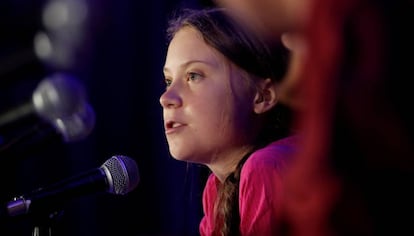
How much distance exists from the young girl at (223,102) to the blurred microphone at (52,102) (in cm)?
24

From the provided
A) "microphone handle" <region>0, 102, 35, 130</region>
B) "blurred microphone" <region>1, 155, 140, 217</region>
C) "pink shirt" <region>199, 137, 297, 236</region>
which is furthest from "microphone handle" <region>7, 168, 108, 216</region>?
"microphone handle" <region>0, 102, 35, 130</region>

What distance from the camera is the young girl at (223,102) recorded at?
130cm

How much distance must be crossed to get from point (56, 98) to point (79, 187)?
0.39 m

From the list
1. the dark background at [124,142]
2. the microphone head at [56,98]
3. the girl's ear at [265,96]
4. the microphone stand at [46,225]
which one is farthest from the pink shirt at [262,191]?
the dark background at [124,142]

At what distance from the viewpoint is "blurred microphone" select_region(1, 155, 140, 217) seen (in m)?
0.95

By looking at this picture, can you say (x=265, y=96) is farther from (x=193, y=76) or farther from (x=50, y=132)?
(x=50, y=132)

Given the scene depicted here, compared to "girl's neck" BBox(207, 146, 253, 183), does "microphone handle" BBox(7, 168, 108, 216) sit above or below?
above

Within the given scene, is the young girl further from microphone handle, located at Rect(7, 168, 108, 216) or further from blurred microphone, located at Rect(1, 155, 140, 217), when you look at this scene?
microphone handle, located at Rect(7, 168, 108, 216)

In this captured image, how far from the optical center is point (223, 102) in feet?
4.32

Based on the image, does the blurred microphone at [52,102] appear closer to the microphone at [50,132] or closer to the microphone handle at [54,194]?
the microphone at [50,132]

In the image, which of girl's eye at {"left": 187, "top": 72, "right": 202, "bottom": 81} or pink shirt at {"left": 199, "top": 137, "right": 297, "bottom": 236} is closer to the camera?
Answer: pink shirt at {"left": 199, "top": 137, "right": 297, "bottom": 236}

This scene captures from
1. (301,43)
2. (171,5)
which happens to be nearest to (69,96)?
(301,43)

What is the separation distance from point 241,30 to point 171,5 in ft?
3.87

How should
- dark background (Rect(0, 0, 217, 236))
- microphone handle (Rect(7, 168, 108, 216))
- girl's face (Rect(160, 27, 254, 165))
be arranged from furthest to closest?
dark background (Rect(0, 0, 217, 236)) < girl's face (Rect(160, 27, 254, 165)) < microphone handle (Rect(7, 168, 108, 216))
